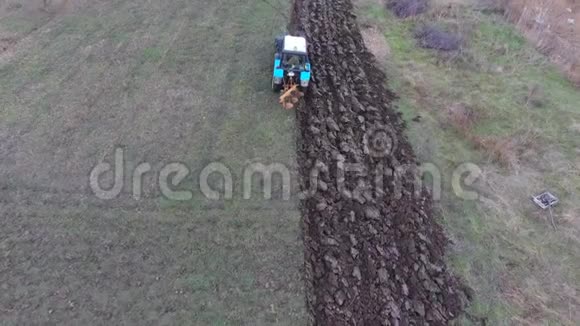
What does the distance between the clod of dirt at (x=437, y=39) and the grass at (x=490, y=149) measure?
393 millimetres

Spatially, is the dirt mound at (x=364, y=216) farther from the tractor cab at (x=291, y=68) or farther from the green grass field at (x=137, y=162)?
the tractor cab at (x=291, y=68)

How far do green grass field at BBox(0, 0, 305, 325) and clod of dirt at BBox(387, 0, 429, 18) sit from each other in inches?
247

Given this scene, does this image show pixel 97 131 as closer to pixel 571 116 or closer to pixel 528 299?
pixel 528 299

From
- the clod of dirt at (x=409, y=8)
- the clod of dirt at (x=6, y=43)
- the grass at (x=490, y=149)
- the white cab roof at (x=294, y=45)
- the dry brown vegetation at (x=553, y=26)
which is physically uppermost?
the white cab roof at (x=294, y=45)

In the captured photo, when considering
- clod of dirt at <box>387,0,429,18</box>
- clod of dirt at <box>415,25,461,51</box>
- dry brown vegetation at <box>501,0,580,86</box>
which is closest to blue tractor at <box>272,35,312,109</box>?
clod of dirt at <box>415,25,461,51</box>

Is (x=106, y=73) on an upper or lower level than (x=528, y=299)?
upper

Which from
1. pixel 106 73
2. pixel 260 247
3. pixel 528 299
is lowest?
pixel 528 299

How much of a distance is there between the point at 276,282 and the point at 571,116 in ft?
39.3

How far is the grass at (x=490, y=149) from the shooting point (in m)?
9.64

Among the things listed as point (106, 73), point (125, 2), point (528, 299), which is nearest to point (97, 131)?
point (106, 73)

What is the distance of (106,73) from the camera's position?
1441cm

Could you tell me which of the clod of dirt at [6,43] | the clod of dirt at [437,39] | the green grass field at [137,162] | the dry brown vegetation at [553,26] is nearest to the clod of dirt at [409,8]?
the clod of dirt at [437,39]

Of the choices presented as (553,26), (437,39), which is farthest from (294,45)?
(553,26)

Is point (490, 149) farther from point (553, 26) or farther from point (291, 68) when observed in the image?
point (553, 26)
